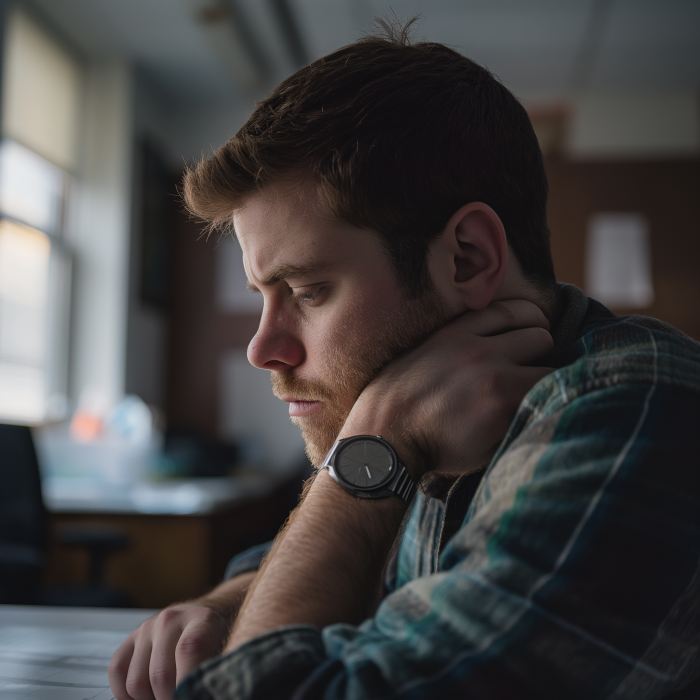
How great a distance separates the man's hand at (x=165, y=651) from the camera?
60 centimetres

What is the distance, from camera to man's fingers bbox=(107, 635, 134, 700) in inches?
24.4

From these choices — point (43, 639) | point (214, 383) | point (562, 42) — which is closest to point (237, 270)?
point (214, 383)

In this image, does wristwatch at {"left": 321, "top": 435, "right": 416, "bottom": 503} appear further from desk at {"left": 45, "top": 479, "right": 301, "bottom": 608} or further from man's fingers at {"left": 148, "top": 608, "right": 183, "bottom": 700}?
desk at {"left": 45, "top": 479, "right": 301, "bottom": 608}

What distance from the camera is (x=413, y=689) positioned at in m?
0.42

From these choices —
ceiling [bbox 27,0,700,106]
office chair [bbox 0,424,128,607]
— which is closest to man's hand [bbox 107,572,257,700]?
office chair [bbox 0,424,128,607]

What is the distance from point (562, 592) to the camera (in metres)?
0.43

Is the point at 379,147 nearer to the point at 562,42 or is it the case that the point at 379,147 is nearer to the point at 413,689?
the point at 413,689

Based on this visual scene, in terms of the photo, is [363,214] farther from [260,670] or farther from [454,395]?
[260,670]

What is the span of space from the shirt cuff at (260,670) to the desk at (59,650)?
8.6 inches

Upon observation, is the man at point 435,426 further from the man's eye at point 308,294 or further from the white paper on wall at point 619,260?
the white paper on wall at point 619,260

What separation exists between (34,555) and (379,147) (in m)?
1.75

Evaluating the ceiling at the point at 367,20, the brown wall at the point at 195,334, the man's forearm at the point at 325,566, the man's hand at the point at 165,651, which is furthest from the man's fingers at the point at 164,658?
the brown wall at the point at 195,334

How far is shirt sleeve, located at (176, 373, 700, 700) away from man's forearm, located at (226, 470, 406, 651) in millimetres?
27

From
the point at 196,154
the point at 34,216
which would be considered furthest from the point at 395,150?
the point at 34,216
